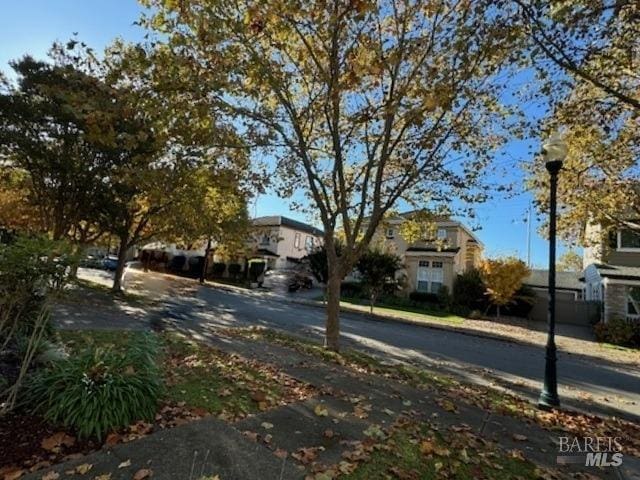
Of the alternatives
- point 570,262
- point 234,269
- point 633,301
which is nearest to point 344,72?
point 633,301

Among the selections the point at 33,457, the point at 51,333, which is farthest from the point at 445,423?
the point at 51,333

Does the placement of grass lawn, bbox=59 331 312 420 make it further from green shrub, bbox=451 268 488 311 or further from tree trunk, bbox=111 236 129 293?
green shrub, bbox=451 268 488 311

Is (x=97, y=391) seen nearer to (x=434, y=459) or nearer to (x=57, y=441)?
(x=57, y=441)

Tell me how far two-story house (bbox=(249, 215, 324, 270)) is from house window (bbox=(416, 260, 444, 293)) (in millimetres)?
14051

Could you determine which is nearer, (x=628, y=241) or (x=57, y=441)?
(x=57, y=441)

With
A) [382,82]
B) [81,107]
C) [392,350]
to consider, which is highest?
[382,82]

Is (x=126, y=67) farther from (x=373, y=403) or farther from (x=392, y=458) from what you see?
Result: (x=392, y=458)

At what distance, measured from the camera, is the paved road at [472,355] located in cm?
903

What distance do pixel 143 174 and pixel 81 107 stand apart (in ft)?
6.70

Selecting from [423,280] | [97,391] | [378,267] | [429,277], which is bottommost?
[97,391]

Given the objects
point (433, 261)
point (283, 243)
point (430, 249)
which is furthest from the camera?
point (283, 243)

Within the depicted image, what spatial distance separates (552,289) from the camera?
6.62 metres

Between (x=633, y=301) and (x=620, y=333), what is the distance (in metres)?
3.72

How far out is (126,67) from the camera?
747 cm
